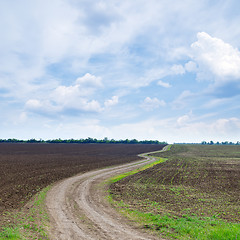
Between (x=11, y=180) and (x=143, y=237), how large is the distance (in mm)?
23288

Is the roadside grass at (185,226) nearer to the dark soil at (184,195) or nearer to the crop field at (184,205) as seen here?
the crop field at (184,205)

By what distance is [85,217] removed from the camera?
15391mm

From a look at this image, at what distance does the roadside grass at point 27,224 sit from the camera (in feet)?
40.1

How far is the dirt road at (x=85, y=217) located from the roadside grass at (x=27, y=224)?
2.03ft

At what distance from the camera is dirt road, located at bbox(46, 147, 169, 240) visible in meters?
12.4

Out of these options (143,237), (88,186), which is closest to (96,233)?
(143,237)

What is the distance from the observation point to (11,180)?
28609mm

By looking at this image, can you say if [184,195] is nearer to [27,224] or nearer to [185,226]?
[185,226]

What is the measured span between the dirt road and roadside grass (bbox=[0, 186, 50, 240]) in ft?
2.03

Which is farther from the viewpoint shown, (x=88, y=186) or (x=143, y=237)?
(x=88, y=186)

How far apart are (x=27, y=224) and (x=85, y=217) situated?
13.0 ft

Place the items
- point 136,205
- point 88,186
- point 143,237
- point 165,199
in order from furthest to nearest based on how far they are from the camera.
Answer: point 88,186 → point 165,199 → point 136,205 → point 143,237

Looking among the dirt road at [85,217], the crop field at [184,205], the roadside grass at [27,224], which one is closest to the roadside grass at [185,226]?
the crop field at [184,205]

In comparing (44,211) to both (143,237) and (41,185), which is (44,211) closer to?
(143,237)
